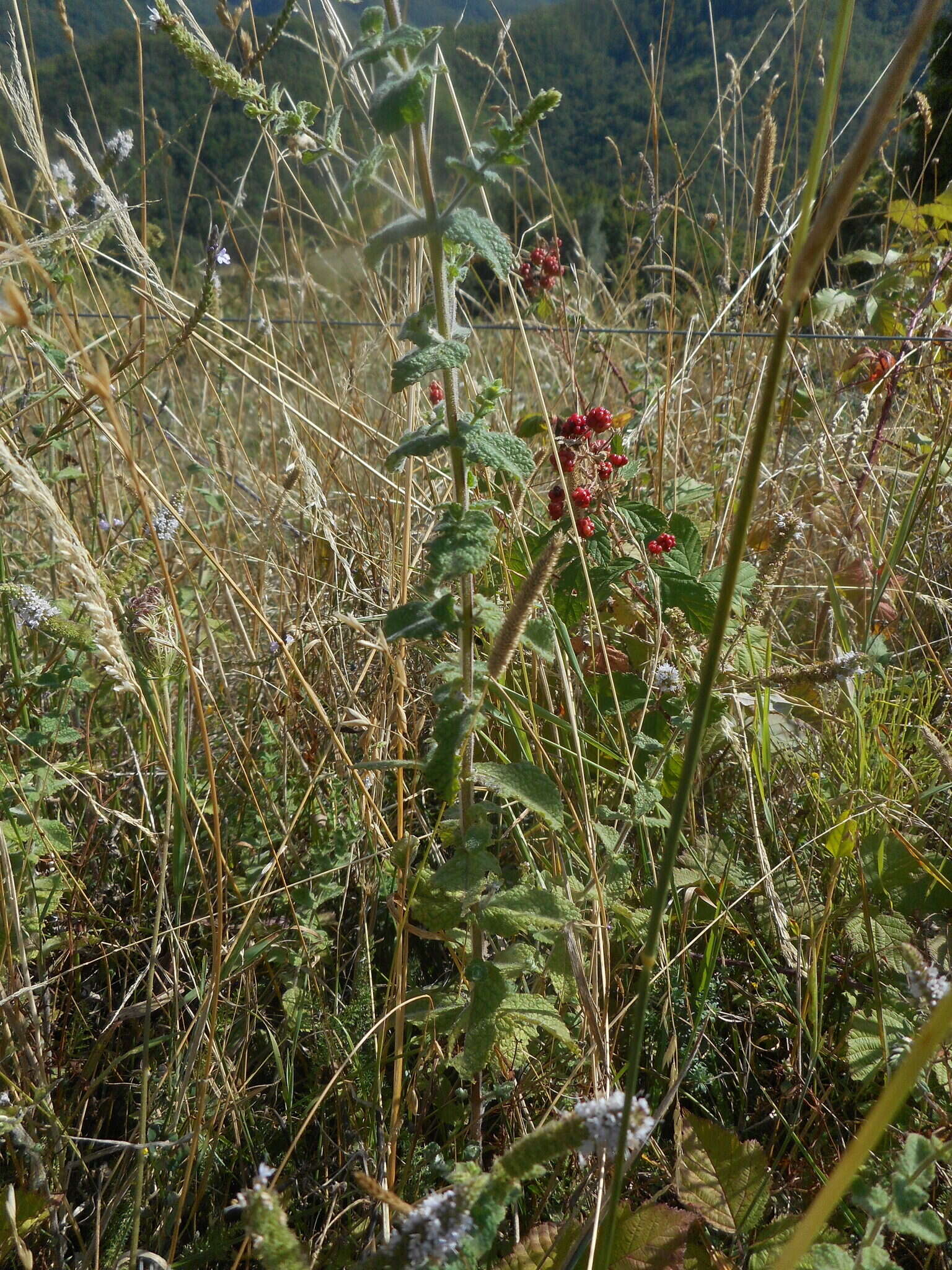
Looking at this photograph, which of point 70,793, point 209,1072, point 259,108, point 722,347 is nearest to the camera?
point 259,108

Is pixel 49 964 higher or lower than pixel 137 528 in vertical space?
lower

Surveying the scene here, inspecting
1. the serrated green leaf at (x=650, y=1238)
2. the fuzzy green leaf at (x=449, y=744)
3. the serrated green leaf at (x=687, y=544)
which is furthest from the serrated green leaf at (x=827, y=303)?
the serrated green leaf at (x=650, y=1238)

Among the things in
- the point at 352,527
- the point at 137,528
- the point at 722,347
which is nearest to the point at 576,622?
the point at 352,527

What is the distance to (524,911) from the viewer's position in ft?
2.99

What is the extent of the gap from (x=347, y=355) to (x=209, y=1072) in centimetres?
209

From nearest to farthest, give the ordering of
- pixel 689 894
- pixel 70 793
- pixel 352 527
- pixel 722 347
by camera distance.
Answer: pixel 689 894, pixel 70 793, pixel 352 527, pixel 722 347

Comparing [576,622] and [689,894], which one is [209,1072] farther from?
[576,622]

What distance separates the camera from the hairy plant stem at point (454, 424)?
2.48 ft

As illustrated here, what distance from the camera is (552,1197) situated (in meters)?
1.02

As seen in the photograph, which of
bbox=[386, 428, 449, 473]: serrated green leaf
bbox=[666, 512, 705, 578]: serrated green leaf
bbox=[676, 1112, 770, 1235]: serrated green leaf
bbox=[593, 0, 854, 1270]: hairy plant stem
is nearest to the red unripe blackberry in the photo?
bbox=[666, 512, 705, 578]: serrated green leaf

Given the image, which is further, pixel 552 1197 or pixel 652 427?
pixel 652 427

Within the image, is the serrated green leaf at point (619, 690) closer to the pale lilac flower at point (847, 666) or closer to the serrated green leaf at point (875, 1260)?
A: the pale lilac flower at point (847, 666)

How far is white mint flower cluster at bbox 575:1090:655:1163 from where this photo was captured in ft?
2.01

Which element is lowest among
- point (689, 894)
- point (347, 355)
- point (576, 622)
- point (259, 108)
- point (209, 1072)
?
point (689, 894)
